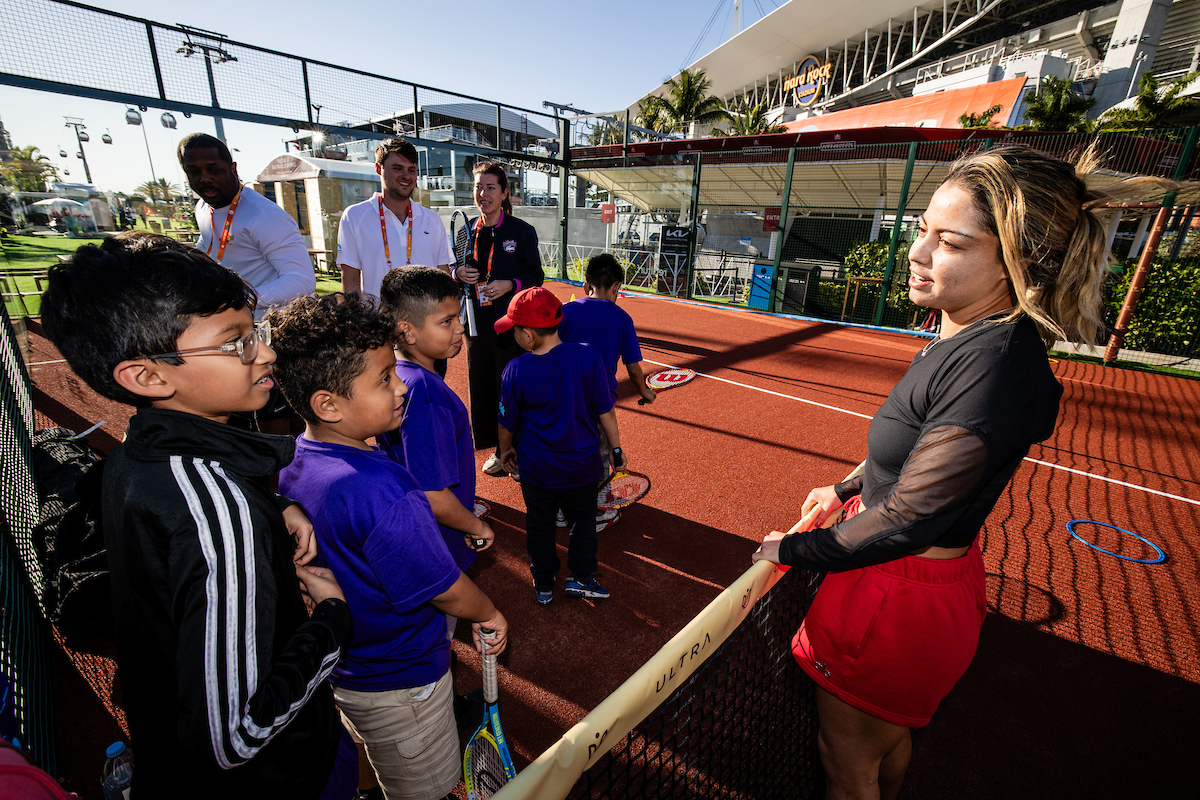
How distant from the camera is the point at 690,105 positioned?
3775 cm

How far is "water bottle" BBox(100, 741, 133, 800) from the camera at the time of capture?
1.91 meters

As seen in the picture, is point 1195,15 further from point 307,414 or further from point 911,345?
point 307,414

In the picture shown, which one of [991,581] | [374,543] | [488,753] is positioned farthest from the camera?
[991,581]

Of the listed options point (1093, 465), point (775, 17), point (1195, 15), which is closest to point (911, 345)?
point (1093, 465)

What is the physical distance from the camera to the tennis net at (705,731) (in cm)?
113

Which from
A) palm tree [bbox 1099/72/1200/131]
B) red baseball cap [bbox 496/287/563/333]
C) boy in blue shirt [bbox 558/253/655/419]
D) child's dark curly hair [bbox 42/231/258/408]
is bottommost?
boy in blue shirt [bbox 558/253/655/419]

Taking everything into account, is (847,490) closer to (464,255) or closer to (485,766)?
(485,766)

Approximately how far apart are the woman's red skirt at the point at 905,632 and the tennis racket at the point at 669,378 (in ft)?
20.6

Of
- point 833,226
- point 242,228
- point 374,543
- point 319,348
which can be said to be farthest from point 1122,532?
point 833,226

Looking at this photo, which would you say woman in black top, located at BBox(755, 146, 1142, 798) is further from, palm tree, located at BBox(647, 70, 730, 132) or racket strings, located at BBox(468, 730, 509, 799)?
palm tree, located at BBox(647, 70, 730, 132)

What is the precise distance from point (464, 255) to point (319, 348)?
345 centimetres

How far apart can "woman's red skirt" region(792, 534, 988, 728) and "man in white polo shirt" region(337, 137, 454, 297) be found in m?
3.73

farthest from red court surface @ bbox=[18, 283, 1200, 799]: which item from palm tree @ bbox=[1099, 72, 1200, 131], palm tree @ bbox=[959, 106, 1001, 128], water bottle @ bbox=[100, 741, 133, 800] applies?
palm tree @ bbox=[959, 106, 1001, 128]

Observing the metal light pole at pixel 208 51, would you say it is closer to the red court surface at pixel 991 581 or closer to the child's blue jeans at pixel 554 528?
the red court surface at pixel 991 581
